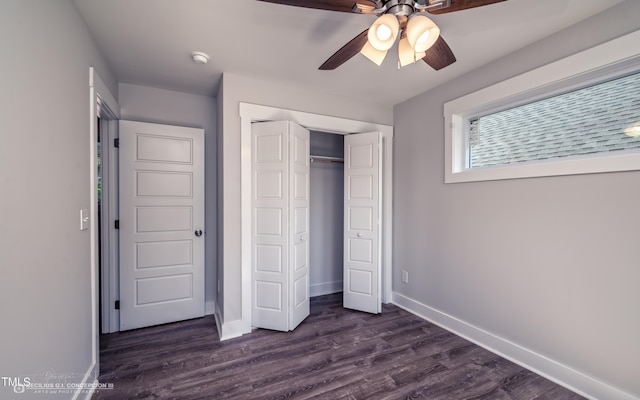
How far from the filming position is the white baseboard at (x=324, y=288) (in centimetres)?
364

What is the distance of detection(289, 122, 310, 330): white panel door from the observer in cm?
265

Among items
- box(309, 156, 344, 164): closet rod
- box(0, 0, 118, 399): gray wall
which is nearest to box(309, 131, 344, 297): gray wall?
box(309, 156, 344, 164): closet rod

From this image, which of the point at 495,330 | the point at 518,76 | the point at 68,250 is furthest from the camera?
the point at 495,330

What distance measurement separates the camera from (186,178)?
292cm

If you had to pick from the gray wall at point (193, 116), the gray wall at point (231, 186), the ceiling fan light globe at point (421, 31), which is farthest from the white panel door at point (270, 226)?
the ceiling fan light globe at point (421, 31)

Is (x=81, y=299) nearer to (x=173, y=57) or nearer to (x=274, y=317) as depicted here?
(x=274, y=317)

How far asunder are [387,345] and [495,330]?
0.95 metres

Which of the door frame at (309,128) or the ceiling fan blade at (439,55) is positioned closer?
the ceiling fan blade at (439,55)

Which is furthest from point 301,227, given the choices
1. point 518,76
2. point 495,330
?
point 518,76

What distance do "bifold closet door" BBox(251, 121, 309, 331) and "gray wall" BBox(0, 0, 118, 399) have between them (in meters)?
1.29

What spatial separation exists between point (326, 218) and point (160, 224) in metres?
2.05

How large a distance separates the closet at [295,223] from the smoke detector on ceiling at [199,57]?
0.69 metres

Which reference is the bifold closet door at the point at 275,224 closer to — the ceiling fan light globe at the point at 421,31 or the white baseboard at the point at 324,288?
the white baseboard at the point at 324,288

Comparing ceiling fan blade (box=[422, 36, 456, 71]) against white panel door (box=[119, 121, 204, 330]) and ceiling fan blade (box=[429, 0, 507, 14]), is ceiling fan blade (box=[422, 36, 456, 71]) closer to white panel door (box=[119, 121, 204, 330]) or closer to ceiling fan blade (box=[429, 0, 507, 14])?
ceiling fan blade (box=[429, 0, 507, 14])
